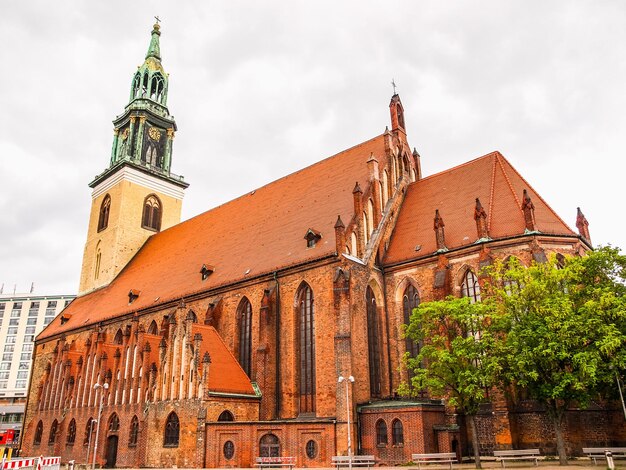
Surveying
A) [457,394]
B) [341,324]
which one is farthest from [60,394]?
[457,394]

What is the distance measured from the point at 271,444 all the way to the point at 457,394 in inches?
333

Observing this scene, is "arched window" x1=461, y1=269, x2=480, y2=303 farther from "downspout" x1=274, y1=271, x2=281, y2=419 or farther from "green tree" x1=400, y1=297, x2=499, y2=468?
"downspout" x1=274, y1=271, x2=281, y2=419

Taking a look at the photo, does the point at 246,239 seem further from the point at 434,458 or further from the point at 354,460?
the point at 434,458

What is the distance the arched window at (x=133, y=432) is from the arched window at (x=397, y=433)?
12819 millimetres

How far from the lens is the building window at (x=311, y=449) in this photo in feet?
75.2

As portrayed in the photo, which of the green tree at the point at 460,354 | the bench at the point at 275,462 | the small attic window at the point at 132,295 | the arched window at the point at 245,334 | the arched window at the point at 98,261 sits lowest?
the bench at the point at 275,462

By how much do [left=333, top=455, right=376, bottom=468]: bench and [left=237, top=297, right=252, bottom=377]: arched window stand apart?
842 centimetres

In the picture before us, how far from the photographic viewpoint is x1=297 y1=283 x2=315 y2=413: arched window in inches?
1027

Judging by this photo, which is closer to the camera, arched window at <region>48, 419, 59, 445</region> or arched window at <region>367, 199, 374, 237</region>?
arched window at <region>367, 199, 374, 237</region>

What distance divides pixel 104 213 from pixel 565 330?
42.9m

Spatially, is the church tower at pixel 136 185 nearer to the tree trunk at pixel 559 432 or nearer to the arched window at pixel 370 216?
the arched window at pixel 370 216

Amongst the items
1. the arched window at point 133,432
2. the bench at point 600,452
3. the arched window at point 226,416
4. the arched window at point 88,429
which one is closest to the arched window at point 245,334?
the arched window at point 226,416

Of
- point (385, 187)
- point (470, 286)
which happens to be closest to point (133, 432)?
point (470, 286)

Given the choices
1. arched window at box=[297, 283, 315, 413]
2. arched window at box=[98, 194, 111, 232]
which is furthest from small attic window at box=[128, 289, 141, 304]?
arched window at box=[297, 283, 315, 413]
